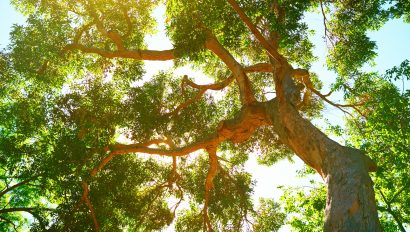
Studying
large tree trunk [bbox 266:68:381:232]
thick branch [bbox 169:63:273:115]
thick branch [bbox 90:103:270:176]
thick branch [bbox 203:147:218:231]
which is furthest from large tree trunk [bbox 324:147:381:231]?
thick branch [bbox 169:63:273:115]

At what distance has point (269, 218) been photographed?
14367 mm

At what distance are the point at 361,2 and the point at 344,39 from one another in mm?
1485

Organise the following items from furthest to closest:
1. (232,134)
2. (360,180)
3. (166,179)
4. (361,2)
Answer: (166,179) → (361,2) → (232,134) → (360,180)

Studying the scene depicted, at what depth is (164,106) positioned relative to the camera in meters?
13.7

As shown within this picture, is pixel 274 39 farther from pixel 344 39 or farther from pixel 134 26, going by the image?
pixel 134 26

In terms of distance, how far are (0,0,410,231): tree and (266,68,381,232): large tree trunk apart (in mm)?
36

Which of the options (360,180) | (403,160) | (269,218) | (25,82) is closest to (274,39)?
(403,160)

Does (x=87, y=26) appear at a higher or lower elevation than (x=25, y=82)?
higher

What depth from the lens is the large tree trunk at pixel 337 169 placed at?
193 inches

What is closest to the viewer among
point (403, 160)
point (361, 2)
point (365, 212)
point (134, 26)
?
point (365, 212)

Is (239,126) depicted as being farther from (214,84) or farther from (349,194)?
(349,194)

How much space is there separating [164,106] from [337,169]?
8885mm

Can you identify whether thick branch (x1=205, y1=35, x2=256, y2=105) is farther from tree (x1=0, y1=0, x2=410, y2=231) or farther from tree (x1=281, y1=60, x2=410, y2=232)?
tree (x1=281, y1=60, x2=410, y2=232)

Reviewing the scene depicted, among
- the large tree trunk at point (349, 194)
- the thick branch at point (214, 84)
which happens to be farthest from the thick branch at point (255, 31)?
the large tree trunk at point (349, 194)
